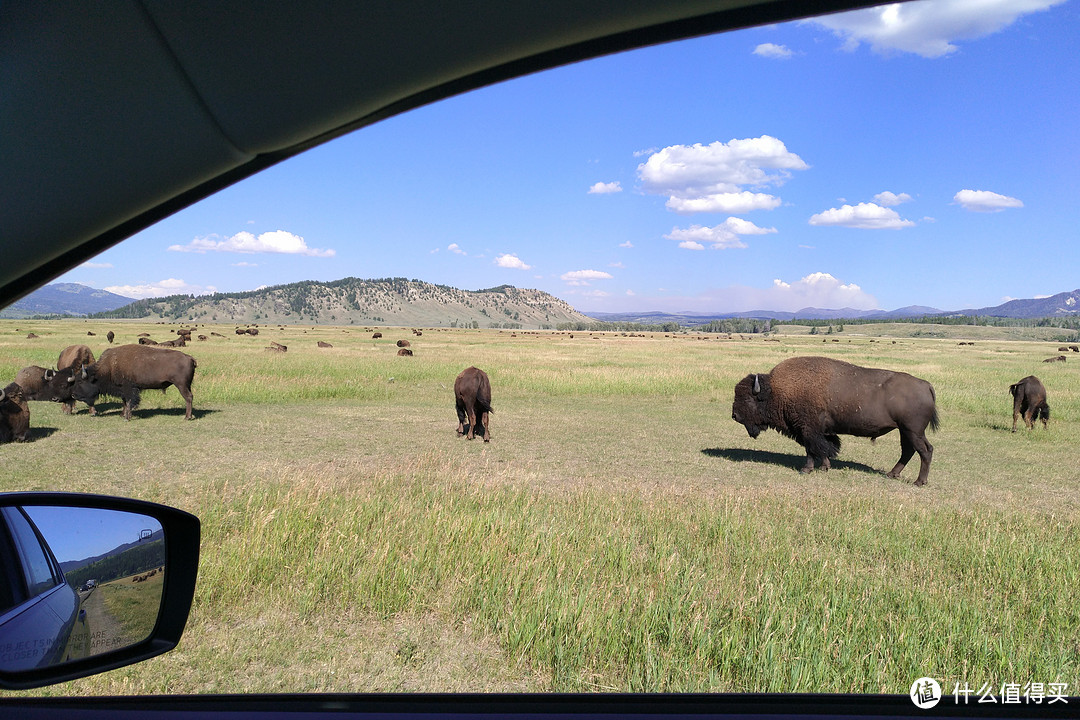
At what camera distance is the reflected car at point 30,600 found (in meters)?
1.44

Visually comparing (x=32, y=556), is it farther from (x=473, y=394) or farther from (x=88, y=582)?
(x=473, y=394)

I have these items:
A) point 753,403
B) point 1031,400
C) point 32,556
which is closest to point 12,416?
point 32,556

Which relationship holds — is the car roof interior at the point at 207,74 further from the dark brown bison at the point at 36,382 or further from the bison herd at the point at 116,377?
the dark brown bison at the point at 36,382

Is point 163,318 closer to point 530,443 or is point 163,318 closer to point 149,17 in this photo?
point 530,443

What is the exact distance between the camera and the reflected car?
1.44 metres

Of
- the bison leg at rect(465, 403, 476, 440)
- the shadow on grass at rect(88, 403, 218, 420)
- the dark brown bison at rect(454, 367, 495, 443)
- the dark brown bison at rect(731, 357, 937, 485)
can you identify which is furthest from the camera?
the shadow on grass at rect(88, 403, 218, 420)

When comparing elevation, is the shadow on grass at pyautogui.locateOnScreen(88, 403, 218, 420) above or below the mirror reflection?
below

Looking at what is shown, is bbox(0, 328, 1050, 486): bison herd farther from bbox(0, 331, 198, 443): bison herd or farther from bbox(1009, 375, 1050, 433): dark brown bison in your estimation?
bbox(1009, 375, 1050, 433): dark brown bison

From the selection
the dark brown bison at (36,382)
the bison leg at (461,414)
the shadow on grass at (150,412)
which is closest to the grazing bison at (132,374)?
the shadow on grass at (150,412)

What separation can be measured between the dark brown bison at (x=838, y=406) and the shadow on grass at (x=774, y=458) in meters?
0.57

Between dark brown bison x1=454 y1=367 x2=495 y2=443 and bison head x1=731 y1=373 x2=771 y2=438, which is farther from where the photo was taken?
dark brown bison x1=454 y1=367 x2=495 y2=443

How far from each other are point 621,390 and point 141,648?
21.6 metres

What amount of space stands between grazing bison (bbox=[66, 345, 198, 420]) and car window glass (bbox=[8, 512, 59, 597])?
565 inches

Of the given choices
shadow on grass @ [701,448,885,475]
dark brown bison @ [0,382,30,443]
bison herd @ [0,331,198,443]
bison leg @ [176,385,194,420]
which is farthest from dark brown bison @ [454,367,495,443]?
dark brown bison @ [0,382,30,443]
